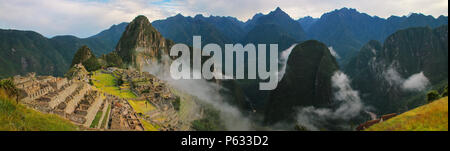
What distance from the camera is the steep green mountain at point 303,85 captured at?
433ft

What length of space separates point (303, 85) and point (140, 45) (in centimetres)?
9723

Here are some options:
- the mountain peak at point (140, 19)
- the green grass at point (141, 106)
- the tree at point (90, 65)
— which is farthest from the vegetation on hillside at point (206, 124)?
the mountain peak at point (140, 19)

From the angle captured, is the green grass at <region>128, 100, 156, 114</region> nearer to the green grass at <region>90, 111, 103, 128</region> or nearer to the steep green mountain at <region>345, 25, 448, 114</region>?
the green grass at <region>90, 111, 103, 128</region>

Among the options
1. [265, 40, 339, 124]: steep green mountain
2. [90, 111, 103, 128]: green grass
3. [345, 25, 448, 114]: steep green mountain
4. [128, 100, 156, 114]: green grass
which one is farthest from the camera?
[265, 40, 339, 124]: steep green mountain

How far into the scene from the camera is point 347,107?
129 meters

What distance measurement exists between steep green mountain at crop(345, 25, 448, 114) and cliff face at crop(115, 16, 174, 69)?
435 feet

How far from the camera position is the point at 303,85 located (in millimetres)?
141000

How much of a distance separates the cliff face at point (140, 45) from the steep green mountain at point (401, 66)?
435 feet

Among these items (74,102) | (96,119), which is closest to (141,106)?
(74,102)

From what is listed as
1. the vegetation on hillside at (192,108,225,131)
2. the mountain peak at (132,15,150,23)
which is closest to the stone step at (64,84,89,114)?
the vegetation on hillside at (192,108,225,131)

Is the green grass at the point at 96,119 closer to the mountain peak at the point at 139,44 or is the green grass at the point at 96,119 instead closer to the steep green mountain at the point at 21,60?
the mountain peak at the point at 139,44

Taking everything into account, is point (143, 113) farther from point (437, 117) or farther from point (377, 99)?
point (377, 99)

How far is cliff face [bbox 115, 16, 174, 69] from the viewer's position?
125688 millimetres
